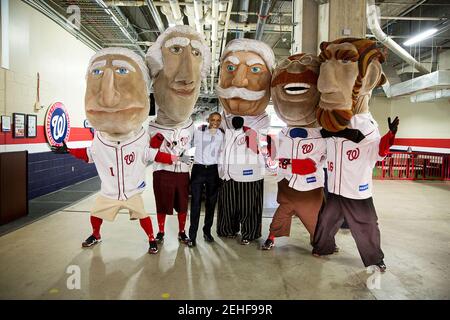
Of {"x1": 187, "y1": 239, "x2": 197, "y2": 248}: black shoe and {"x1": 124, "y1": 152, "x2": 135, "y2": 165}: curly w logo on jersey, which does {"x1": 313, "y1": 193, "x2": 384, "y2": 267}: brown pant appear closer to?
{"x1": 187, "y1": 239, "x2": 197, "y2": 248}: black shoe

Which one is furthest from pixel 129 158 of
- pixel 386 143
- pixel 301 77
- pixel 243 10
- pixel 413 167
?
pixel 413 167

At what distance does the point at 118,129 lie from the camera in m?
2.54

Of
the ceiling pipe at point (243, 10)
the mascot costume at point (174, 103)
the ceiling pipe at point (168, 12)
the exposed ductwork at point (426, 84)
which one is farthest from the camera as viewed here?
the exposed ductwork at point (426, 84)

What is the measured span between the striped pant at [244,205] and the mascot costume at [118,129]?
2.45ft

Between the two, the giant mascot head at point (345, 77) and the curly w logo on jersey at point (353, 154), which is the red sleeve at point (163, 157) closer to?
the giant mascot head at point (345, 77)

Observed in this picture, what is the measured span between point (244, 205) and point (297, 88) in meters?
1.19

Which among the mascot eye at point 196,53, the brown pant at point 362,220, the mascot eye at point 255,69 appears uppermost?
the mascot eye at point 196,53

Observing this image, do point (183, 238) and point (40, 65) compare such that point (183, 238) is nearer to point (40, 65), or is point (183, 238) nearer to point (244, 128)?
point (244, 128)

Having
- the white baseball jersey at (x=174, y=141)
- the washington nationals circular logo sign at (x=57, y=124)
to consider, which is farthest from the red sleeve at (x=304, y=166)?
the washington nationals circular logo sign at (x=57, y=124)

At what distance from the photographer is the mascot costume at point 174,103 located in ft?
8.87

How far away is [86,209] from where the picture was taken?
15.4 feet

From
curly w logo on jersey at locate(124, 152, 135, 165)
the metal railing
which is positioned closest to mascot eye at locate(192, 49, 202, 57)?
curly w logo on jersey at locate(124, 152, 135, 165)

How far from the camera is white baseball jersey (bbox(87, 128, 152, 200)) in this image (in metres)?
2.77
